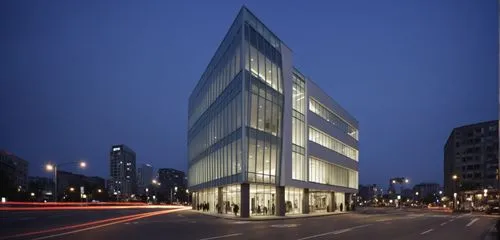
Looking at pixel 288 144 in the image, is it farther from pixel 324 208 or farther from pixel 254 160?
pixel 324 208

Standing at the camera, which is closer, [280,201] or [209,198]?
[280,201]

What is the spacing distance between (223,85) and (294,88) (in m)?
9.37

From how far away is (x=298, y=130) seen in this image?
2687 inches

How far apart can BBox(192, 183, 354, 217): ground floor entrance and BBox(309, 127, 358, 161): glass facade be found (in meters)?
7.54

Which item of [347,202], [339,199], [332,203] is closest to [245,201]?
[332,203]

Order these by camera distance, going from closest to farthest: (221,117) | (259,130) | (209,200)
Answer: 1. (259,130)
2. (221,117)
3. (209,200)

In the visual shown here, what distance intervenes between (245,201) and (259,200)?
18.4ft

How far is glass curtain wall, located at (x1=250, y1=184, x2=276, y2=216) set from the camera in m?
58.3

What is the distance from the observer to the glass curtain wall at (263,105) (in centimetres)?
5416

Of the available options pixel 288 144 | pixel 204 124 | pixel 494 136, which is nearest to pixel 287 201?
pixel 288 144

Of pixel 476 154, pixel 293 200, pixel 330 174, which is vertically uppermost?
pixel 476 154

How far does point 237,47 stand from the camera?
185 feet

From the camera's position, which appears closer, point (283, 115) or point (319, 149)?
point (283, 115)

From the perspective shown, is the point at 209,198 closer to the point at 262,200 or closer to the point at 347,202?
the point at 262,200
